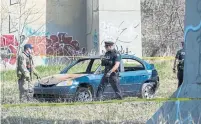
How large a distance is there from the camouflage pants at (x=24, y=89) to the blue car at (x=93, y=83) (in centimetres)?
20

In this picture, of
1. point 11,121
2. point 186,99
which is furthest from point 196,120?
point 11,121

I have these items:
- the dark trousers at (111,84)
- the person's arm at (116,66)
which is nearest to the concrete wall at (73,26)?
the dark trousers at (111,84)

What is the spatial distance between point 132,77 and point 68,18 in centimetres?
1767

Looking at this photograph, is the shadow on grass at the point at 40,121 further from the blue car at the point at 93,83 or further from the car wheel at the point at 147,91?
the car wheel at the point at 147,91

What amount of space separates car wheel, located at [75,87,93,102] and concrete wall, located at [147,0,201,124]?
15.3 ft

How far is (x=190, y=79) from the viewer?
741cm

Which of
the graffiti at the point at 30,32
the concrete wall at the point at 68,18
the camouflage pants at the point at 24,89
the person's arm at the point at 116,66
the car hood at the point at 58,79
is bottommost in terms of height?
the camouflage pants at the point at 24,89

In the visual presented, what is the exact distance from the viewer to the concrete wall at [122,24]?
93.0ft

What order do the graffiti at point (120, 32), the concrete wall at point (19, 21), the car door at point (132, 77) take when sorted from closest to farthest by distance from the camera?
1. the car door at point (132, 77)
2. the concrete wall at point (19, 21)
3. the graffiti at point (120, 32)

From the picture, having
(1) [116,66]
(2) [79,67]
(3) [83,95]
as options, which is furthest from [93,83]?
(2) [79,67]

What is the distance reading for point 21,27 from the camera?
2891 cm

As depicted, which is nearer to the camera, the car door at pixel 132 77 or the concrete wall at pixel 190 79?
the concrete wall at pixel 190 79

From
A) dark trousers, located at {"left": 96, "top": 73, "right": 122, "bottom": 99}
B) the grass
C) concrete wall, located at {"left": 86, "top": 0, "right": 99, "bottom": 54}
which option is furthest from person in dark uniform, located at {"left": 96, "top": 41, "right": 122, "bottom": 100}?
concrete wall, located at {"left": 86, "top": 0, "right": 99, "bottom": 54}

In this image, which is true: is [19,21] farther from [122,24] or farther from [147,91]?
[147,91]
